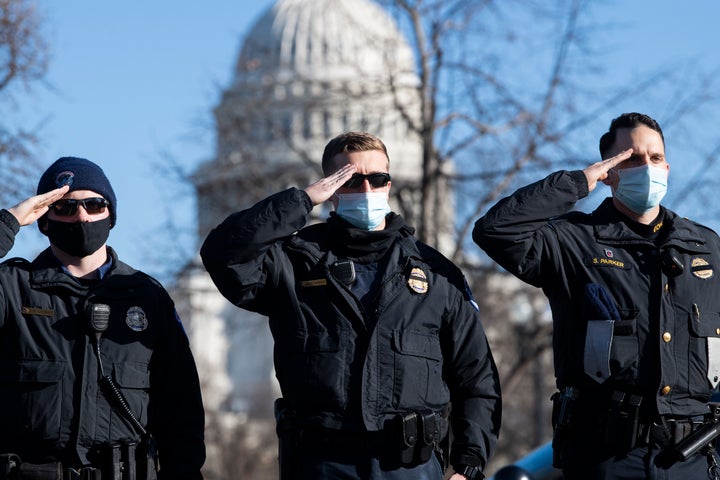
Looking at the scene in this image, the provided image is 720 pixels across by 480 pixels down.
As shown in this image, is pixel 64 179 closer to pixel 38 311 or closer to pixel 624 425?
pixel 38 311

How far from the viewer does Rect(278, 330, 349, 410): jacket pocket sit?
563 cm

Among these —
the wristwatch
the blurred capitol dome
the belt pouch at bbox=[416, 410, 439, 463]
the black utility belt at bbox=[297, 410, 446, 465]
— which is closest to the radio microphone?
the black utility belt at bbox=[297, 410, 446, 465]

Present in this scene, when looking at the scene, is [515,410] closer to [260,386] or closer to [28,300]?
[28,300]

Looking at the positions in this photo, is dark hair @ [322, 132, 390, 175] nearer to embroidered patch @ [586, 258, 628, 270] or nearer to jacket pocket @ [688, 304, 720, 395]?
embroidered patch @ [586, 258, 628, 270]

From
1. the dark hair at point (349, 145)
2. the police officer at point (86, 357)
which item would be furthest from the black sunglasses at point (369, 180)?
the police officer at point (86, 357)

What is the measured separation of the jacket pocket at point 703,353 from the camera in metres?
5.86

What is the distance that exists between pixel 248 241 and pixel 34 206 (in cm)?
89

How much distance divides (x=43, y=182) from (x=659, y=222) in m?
2.56

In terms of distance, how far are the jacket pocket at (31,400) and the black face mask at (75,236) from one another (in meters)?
0.50

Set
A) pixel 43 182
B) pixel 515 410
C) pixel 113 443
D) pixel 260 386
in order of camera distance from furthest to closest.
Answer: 1. pixel 260 386
2. pixel 515 410
3. pixel 43 182
4. pixel 113 443

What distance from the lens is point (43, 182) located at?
6.05 metres

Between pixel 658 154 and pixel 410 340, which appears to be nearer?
pixel 410 340

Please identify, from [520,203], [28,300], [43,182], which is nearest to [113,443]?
[28,300]

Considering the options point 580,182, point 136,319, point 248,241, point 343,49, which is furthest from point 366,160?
point 343,49
